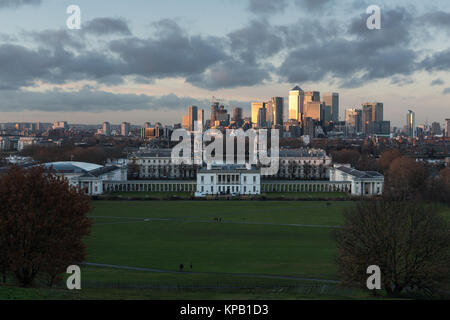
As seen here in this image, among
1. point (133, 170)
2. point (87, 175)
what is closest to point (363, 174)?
point (87, 175)

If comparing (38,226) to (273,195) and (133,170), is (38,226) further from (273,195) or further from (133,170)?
(133,170)

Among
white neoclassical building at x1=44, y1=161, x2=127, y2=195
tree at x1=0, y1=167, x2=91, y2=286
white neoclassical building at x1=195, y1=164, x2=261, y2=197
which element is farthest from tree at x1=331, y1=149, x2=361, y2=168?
tree at x1=0, y1=167, x2=91, y2=286

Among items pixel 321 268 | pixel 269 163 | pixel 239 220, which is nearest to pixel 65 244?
pixel 321 268

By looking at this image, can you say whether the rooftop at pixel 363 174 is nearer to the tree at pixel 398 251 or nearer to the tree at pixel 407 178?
the tree at pixel 407 178

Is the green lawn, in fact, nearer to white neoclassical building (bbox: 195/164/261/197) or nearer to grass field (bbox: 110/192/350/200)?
grass field (bbox: 110/192/350/200)
